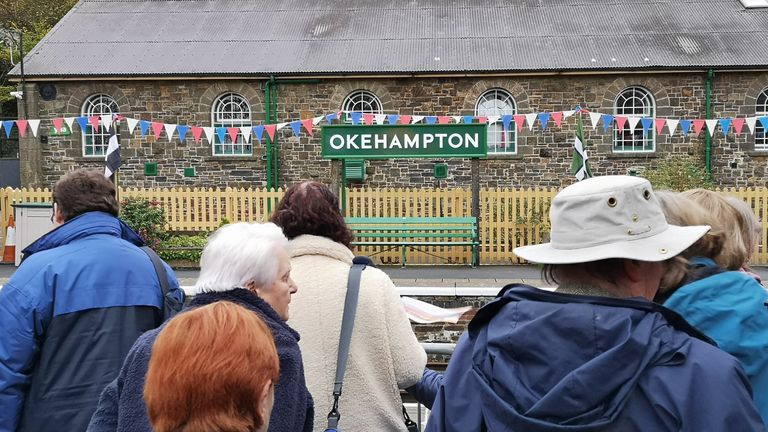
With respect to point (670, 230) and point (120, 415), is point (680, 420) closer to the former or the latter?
point (670, 230)

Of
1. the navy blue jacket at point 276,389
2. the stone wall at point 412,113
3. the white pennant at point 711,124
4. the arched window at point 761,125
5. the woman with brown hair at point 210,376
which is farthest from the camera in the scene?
the arched window at point 761,125

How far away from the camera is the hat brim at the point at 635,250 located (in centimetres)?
191

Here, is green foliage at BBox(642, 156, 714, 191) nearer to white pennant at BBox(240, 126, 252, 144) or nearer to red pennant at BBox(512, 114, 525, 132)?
red pennant at BBox(512, 114, 525, 132)

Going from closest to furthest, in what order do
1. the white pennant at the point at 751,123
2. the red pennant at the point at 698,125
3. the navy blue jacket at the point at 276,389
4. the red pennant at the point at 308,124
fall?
the navy blue jacket at the point at 276,389 → the white pennant at the point at 751,123 → the red pennant at the point at 698,125 → the red pennant at the point at 308,124

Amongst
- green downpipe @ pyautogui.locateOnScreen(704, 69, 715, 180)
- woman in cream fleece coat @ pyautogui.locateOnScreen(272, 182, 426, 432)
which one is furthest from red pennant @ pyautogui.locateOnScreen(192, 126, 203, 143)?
woman in cream fleece coat @ pyautogui.locateOnScreen(272, 182, 426, 432)

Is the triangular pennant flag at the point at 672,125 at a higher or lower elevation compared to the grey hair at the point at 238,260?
higher

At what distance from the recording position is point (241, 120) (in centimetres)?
2002

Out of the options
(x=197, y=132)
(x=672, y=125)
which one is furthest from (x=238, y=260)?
(x=672, y=125)

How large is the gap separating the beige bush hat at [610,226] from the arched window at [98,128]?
1973 cm

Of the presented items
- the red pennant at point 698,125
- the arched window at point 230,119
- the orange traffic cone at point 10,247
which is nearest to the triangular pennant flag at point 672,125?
the red pennant at point 698,125

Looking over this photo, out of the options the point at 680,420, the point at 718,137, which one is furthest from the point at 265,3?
the point at 680,420

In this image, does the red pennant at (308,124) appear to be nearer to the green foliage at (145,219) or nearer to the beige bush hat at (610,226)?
the green foliage at (145,219)

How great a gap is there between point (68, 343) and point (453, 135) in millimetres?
11032

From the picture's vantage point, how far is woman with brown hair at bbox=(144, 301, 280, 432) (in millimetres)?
Result: 1652
